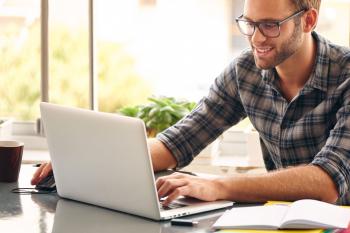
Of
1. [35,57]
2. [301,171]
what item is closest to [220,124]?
[301,171]

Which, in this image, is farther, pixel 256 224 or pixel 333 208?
pixel 333 208

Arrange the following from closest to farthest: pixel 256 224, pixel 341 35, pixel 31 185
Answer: pixel 256 224 → pixel 31 185 → pixel 341 35

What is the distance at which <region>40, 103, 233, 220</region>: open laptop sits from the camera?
1.97 meters

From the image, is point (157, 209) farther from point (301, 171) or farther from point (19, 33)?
point (19, 33)

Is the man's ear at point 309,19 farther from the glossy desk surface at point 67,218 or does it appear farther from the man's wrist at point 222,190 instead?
the glossy desk surface at point 67,218

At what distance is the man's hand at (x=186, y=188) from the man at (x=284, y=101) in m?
0.25

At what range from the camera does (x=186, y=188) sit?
2.10 m

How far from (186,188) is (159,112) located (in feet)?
5.84

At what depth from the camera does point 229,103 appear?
2.80 metres

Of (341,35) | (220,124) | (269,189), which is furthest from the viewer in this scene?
(341,35)

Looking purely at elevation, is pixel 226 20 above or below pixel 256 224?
above

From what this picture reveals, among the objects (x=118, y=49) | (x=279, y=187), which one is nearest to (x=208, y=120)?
(x=279, y=187)

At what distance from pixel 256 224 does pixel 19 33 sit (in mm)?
2489

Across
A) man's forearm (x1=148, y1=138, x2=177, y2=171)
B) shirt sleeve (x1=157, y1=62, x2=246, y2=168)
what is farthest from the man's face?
man's forearm (x1=148, y1=138, x2=177, y2=171)
